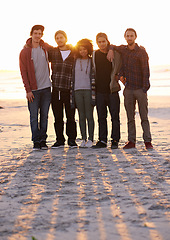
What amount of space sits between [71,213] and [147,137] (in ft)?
9.53

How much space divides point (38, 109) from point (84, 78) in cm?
85

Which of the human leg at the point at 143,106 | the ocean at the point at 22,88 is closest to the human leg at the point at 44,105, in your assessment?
the human leg at the point at 143,106

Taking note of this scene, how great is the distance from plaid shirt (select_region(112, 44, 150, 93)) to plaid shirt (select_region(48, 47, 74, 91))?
77 cm

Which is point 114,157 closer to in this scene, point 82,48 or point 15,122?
point 82,48

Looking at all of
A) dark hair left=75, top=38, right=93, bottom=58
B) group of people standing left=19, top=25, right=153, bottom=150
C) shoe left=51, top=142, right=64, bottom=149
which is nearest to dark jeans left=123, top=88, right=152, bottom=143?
group of people standing left=19, top=25, right=153, bottom=150

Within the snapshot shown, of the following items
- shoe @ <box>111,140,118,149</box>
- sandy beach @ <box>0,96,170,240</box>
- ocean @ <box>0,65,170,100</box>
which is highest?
sandy beach @ <box>0,96,170,240</box>

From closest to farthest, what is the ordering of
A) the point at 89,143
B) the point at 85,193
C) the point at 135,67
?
the point at 85,193 < the point at 135,67 < the point at 89,143

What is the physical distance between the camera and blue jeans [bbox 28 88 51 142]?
221 inches

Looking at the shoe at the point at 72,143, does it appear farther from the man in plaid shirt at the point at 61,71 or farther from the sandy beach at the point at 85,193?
the man in plaid shirt at the point at 61,71

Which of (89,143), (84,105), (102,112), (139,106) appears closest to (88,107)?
(84,105)

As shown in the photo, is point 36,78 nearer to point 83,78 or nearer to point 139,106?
point 83,78

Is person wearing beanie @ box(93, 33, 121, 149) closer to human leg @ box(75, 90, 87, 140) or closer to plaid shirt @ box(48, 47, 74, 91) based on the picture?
human leg @ box(75, 90, 87, 140)

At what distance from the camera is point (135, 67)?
5.46m

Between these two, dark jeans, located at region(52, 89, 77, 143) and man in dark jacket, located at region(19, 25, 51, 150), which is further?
dark jeans, located at region(52, 89, 77, 143)
